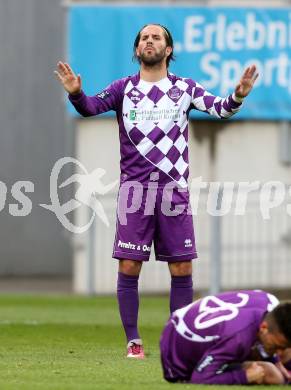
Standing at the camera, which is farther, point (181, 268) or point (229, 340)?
point (181, 268)

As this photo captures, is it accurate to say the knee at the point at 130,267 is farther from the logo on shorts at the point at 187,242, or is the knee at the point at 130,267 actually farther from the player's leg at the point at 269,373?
the player's leg at the point at 269,373

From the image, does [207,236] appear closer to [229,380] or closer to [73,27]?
[73,27]

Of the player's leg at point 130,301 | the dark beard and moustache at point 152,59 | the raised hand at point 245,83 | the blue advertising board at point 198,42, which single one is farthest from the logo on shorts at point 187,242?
the blue advertising board at point 198,42

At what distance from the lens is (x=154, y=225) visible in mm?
10258

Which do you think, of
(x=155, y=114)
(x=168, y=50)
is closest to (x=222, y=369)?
(x=155, y=114)

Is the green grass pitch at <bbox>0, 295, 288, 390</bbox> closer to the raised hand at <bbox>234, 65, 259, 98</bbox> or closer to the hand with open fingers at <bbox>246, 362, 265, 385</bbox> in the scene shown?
the hand with open fingers at <bbox>246, 362, 265, 385</bbox>

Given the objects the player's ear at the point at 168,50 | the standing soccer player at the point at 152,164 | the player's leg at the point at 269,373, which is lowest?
the player's leg at the point at 269,373

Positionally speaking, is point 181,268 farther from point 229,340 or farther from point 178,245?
point 229,340

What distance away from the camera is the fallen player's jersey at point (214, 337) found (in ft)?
25.7

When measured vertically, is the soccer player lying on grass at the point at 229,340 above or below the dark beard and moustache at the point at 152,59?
below

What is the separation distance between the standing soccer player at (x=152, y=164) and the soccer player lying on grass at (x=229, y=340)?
6.53ft

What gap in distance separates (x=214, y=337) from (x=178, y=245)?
2.38 m

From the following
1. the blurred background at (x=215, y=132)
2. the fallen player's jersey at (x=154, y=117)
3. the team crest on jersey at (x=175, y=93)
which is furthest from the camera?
the blurred background at (x=215, y=132)

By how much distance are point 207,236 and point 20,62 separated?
266 inches
